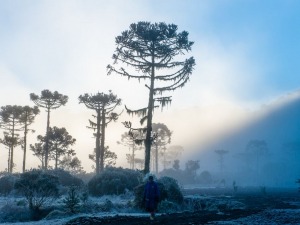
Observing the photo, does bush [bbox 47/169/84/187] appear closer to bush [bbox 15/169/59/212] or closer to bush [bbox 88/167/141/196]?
bush [bbox 88/167/141/196]

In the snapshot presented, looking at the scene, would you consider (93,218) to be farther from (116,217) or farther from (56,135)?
(56,135)

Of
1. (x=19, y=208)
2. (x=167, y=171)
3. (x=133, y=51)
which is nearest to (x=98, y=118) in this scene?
(x=133, y=51)

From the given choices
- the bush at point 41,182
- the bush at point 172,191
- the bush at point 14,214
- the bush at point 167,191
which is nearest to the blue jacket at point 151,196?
the bush at point 167,191

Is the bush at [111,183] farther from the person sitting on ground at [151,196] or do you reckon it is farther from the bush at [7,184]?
the person sitting on ground at [151,196]

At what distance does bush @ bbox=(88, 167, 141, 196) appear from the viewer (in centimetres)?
3438

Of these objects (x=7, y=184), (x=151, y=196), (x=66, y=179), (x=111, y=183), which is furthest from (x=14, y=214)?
(x=66, y=179)

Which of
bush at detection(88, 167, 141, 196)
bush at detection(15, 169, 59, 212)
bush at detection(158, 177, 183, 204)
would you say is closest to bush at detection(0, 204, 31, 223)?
bush at detection(15, 169, 59, 212)

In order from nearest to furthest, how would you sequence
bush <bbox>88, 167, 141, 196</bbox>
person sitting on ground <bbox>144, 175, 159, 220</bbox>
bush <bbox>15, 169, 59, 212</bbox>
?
1. person sitting on ground <bbox>144, 175, 159, 220</bbox>
2. bush <bbox>15, 169, 59, 212</bbox>
3. bush <bbox>88, 167, 141, 196</bbox>

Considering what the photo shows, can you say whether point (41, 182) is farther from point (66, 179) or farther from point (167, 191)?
point (66, 179)

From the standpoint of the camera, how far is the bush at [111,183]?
34.4 m

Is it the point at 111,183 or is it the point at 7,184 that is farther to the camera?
the point at 7,184

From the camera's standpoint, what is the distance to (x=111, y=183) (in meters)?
34.4

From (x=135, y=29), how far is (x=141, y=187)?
1421cm

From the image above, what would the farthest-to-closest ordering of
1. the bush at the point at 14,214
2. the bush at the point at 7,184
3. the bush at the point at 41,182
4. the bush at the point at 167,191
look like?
the bush at the point at 7,184, the bush at the point at 41,182, the bush at the point at 167,191, the bush at the point at 14,214
